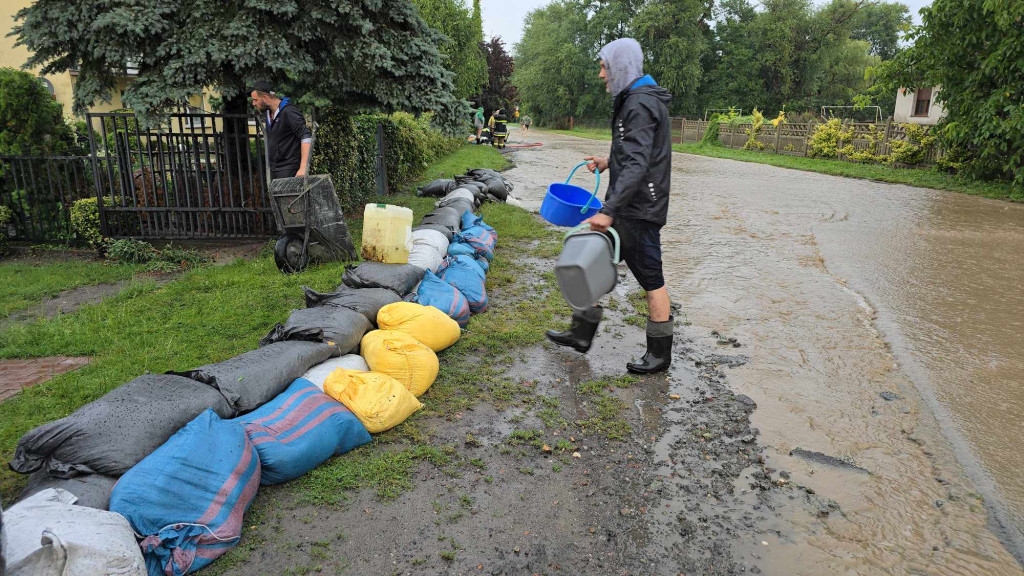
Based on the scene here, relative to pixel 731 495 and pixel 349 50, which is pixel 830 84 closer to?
pixel 349 50

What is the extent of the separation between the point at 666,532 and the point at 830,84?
5768cm

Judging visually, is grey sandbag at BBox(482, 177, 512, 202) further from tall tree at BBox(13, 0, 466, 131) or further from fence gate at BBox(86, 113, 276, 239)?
fence gate at BBox(86, 113, 276, 239)

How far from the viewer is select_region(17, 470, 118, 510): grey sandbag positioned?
2.17 meters

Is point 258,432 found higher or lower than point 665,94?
lower

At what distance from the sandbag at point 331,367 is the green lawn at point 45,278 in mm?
3252

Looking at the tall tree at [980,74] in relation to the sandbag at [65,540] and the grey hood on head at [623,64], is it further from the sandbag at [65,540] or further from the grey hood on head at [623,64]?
the sandbag at [65,540]

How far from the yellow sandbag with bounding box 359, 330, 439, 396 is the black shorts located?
126 cm

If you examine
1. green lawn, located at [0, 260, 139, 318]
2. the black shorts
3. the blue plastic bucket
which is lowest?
green lawn, located at [0, 260, 139, 318]

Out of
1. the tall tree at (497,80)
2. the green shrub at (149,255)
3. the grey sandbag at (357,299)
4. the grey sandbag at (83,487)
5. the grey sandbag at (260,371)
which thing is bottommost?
the green shrub at (149,255)

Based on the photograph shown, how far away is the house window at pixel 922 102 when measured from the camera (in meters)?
26.6

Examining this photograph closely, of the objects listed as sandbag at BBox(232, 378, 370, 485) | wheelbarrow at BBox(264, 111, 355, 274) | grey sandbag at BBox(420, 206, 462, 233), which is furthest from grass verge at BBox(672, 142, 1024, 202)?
sandbag at BBox(232, 378, 370, 485)

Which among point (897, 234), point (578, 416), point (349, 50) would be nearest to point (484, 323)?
point (578, 416)

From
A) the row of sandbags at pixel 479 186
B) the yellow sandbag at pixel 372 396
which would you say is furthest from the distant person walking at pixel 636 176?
the row of sandbags at pixel 479 186

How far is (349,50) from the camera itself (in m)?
7.03
